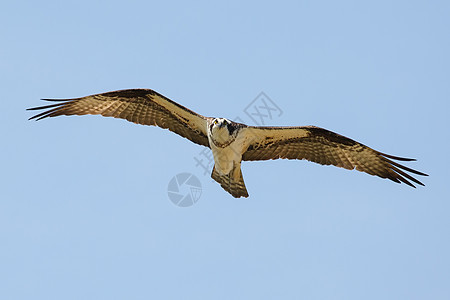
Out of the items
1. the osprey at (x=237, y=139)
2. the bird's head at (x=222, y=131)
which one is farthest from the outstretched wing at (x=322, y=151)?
the bird's head at (x=222, y=131)

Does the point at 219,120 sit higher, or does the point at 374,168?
the point at 219,120

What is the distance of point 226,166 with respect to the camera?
1309 centimetres

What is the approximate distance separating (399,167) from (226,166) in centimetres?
351

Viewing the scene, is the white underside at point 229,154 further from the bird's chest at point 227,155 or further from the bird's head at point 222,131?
the bird's head at point 222,131

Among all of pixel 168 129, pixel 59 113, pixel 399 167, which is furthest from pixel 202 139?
pixel 399 167

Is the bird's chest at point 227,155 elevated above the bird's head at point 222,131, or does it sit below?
below

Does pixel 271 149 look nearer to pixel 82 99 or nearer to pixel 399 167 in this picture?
pixel 399 167

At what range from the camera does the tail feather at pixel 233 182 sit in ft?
43.5

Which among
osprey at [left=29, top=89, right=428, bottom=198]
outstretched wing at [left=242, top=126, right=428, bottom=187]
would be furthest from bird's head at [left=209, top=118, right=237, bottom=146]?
outstretched wing at [left=242, top=126, right=428, bottom=187]

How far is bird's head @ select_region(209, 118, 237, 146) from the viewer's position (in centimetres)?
1246

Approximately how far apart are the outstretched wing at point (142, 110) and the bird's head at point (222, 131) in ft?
2.13

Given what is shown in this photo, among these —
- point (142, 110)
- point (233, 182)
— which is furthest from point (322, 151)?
point (142, 110)

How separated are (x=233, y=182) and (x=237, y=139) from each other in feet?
3.09

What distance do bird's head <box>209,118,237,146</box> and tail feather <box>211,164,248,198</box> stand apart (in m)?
0.82
